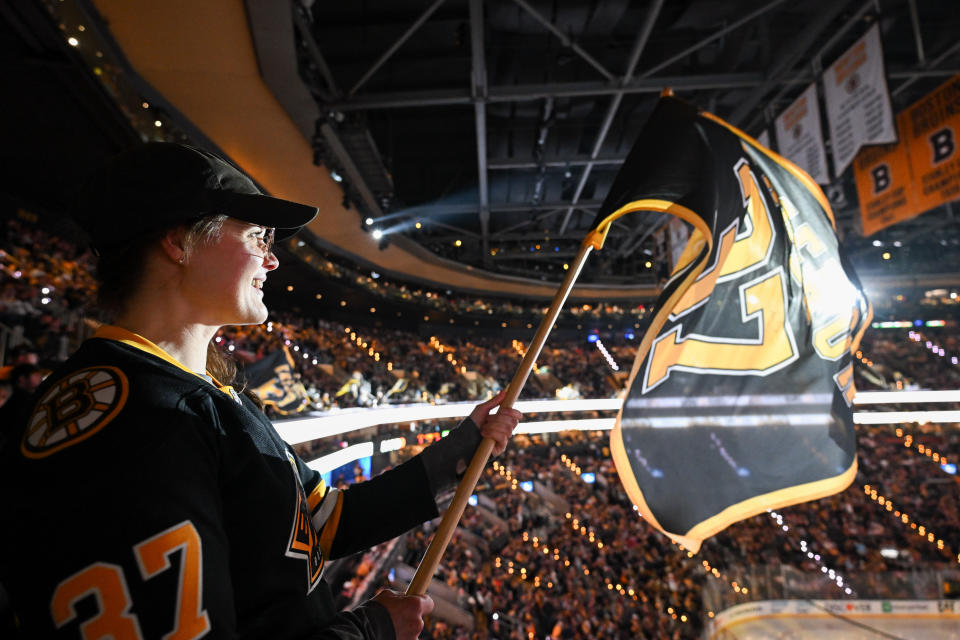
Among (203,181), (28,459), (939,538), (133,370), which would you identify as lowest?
(939,538)

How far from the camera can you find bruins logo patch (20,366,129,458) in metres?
0.77

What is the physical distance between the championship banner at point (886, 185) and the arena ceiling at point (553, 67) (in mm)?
1196

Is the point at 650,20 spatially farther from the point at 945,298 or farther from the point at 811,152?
the point at 945,298

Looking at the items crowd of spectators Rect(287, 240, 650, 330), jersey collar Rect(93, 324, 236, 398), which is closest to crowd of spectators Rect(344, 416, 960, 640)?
crowd of spectators Rect(287, 240, 650, 330)

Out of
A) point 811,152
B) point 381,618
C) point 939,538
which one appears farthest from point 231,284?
point 939,538

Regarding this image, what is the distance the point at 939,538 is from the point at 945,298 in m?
28.9

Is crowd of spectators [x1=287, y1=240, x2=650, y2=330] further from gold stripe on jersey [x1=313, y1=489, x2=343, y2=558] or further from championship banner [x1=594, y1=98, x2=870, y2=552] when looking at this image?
gold stripe on jersey [x1=313, y1=489, x2=343, y2=558]

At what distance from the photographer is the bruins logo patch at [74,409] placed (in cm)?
77

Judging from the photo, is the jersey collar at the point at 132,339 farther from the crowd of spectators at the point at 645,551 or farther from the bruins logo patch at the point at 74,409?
the crowd of spectators at the point at 645,551

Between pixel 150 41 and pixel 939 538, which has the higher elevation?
pixel 150 41

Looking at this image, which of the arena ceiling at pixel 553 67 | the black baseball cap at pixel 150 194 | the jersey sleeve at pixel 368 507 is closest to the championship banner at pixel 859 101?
the arena ceiling at pixel 553 67

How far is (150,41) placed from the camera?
20.7 feet

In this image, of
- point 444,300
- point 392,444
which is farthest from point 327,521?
point 444,300

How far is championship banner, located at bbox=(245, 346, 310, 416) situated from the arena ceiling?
414 cm
